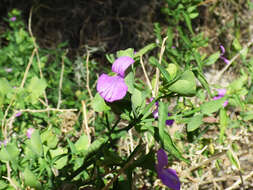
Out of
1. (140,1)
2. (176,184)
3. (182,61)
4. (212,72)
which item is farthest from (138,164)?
(140,1)

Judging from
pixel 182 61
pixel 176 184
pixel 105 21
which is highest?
pixel 105 21

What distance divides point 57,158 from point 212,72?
5.04 ft

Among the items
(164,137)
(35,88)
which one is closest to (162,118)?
(164,137)

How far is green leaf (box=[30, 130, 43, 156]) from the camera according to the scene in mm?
726

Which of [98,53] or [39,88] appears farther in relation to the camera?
[98,53]

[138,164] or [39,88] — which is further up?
[39,88]

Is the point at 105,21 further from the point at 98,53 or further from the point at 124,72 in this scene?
the point at 124,72

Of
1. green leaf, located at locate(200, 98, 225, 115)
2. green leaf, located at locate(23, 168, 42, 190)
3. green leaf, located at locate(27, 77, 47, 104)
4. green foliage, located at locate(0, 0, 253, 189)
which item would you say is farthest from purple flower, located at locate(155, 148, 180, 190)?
green leaf, located at locate(27, 77, 47, 104)

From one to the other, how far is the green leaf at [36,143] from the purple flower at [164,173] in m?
0.29

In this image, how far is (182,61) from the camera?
140cm

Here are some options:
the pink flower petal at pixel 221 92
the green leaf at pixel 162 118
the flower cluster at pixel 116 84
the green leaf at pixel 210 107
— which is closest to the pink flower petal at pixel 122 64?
the flower cluster at pixel 116 84

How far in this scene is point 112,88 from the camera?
2.02 feet

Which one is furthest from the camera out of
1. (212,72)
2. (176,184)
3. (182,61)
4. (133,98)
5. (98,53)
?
(212,72)

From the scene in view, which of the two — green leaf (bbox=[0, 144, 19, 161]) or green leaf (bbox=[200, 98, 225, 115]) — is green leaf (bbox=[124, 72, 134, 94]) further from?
green leaf (bbox=[0, 144, 19, 161])
